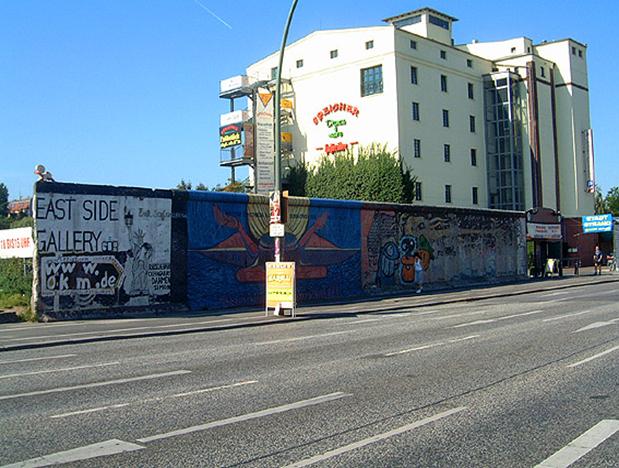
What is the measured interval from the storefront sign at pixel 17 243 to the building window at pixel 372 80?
3723 centimetres

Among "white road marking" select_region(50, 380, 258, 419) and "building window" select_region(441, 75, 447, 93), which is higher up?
"building window" select_region(441, 75, 447, 93)

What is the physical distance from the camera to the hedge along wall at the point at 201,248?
20219 mm

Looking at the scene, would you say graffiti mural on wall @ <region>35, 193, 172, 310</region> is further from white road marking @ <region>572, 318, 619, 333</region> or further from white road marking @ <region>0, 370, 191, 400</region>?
white road marking @ <region>572, 318, 619, 333</region>

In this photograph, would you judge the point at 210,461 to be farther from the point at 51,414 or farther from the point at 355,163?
the point at 355,163

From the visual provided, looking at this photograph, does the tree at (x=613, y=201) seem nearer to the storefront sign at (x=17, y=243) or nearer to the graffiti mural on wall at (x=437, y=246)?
the graffiti mural on wall at (x=437, y=246)

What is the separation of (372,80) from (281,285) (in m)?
39.9

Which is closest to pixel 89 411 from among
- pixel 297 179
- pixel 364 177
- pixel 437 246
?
pixel 437 246

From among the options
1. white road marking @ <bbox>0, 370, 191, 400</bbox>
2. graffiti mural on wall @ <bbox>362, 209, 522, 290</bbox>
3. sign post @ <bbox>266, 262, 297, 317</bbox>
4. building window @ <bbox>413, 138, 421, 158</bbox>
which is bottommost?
white road marking @ <bbox>0, 370, 191, 400</bbox>

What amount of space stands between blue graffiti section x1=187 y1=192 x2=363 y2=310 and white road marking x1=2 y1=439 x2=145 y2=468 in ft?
56.4

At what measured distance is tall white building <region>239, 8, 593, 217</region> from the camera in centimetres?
5619

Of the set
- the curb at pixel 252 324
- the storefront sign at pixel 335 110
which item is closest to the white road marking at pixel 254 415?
the curb at pixel 252 324

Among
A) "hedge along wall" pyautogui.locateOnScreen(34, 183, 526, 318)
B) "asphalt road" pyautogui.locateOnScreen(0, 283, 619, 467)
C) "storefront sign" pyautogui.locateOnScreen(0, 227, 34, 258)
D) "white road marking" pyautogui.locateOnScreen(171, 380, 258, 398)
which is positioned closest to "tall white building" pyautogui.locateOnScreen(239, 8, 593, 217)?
"hedge along wall" pyautogui.locateOnScreen(34, 183, 526, 318)

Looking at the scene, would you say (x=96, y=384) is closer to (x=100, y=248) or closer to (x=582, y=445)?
(x=582, y=445)

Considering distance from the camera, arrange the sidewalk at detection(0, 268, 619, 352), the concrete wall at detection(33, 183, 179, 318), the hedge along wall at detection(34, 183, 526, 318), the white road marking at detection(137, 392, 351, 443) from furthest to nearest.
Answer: the hedge along wall at detection(34, 183, 526, 318) < the concrete wall at detection(33, 183, 179, 318) < the sidewalk at detection(0, 268, 619, 352) < the white road marking at detection(137, 392, 351, 443)
